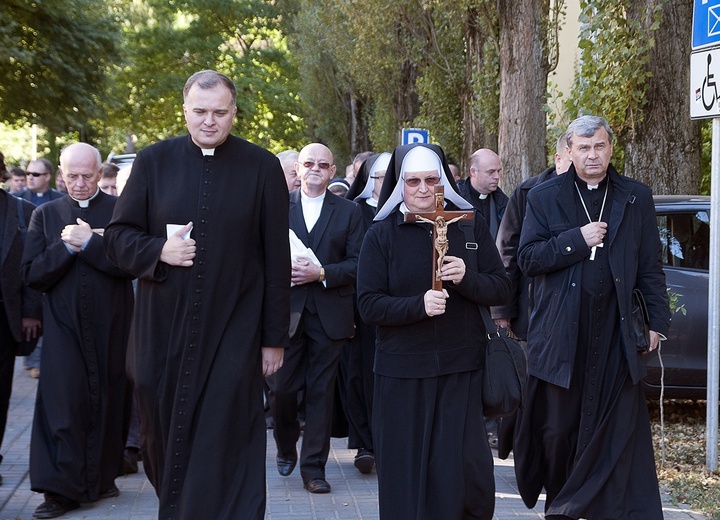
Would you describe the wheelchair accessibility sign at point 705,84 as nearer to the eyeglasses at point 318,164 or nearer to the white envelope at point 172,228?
the eyeglasses at point 318,164

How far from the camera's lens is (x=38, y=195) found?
15.1 m

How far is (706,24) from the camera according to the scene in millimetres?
7805

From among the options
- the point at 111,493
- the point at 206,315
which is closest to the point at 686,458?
the point at 111,493

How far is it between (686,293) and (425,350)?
4471mm

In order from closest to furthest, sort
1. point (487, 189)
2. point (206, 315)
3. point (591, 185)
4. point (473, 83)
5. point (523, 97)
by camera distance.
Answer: point (206, 315), point (591, 185), point (487, 189), point (523, 97), point (473, 83)

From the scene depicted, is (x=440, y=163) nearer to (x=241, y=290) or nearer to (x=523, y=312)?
(x=241, y=290)

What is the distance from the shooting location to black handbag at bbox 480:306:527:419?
5.41m

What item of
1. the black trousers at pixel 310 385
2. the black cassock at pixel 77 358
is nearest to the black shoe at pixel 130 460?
the black cassock at pixel 77 358

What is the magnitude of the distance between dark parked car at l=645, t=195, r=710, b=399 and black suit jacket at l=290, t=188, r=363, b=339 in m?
2.81

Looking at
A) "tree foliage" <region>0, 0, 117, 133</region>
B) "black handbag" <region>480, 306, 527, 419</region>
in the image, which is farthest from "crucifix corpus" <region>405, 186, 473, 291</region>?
"tree foliage" <region>0, 0, 117, 133</region>

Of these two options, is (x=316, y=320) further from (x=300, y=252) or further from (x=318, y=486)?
(x=318, y=486)

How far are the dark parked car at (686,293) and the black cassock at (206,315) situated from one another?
4807 mm

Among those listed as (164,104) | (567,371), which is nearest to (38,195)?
(567,371)

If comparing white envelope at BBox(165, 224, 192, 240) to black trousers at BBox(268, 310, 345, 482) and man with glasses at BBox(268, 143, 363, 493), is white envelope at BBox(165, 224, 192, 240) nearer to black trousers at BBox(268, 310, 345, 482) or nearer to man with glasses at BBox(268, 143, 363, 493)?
man with glasses at BBox(268, 143, 363, 493)
